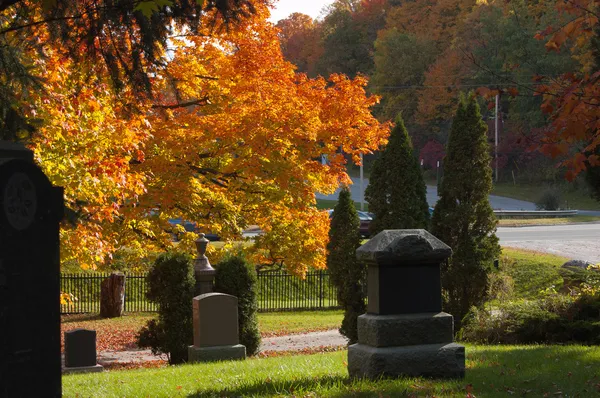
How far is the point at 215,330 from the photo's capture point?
1400 cm

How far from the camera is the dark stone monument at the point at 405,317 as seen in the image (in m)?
8.05

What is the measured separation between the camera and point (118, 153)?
1452 centimetres

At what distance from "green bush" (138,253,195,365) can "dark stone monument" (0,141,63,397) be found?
391 inches

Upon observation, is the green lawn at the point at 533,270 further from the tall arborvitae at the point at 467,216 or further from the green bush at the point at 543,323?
the green bush at the point at 543,323

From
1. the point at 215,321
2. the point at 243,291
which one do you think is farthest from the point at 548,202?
the point at 215,321

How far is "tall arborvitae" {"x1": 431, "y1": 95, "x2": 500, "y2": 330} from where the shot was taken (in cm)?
1608

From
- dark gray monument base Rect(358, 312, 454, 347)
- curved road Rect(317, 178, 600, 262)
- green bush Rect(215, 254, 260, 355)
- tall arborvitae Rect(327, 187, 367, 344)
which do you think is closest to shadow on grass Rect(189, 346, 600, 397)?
dark gray monument base Rect(358, 312, 454, 347)

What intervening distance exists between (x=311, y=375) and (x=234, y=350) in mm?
5583

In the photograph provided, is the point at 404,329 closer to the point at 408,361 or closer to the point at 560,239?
the point at 408,361

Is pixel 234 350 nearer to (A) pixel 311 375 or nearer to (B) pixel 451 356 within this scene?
(A) pixel 311 375

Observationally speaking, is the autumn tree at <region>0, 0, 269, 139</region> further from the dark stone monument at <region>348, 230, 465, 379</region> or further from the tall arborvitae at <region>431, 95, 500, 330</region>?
→ the tall arborvitae at <region>431, 95, 500, 330</region>

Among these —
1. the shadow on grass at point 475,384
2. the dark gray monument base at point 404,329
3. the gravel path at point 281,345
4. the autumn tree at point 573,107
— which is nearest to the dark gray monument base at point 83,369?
the gravel path at point 281,345

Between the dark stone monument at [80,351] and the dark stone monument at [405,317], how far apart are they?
279 inches

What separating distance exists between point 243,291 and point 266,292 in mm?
13215
